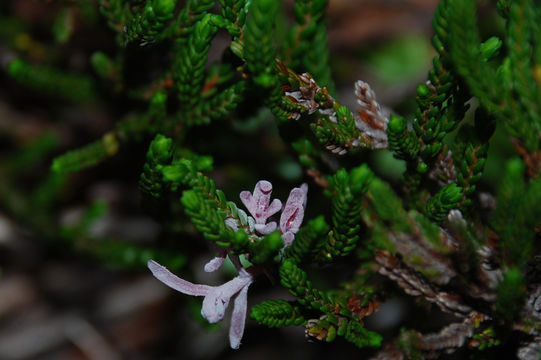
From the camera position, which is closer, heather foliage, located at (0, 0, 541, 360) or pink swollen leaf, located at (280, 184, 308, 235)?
heather foliage, located at (0, 0, 541, 360)

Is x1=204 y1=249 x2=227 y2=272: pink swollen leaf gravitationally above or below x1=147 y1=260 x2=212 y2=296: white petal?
above

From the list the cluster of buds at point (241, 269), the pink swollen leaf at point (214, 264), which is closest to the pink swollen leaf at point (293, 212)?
the cluster of buds at point (241, 269)

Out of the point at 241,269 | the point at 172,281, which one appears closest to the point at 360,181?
the point at 241,269

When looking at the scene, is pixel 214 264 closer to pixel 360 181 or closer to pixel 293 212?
pixel 293 212

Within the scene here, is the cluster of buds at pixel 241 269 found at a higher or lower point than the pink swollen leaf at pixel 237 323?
higher

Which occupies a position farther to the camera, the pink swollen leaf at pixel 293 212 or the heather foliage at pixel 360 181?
the pink swollen leaf at pixel 293 212

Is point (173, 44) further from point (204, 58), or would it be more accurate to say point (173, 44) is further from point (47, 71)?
point (47, 71)

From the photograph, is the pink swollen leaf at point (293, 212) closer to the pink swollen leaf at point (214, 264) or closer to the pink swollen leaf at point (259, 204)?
the pink swollen leaf at point (259, 204)

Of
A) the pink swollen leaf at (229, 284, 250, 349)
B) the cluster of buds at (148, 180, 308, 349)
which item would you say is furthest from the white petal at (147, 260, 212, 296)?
the pink swollen leaf at (229, 284, 250, 349)

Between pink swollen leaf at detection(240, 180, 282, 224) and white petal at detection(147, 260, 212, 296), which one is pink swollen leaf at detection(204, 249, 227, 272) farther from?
pink swollen leaf at detection(240, 180, 282, 224)
